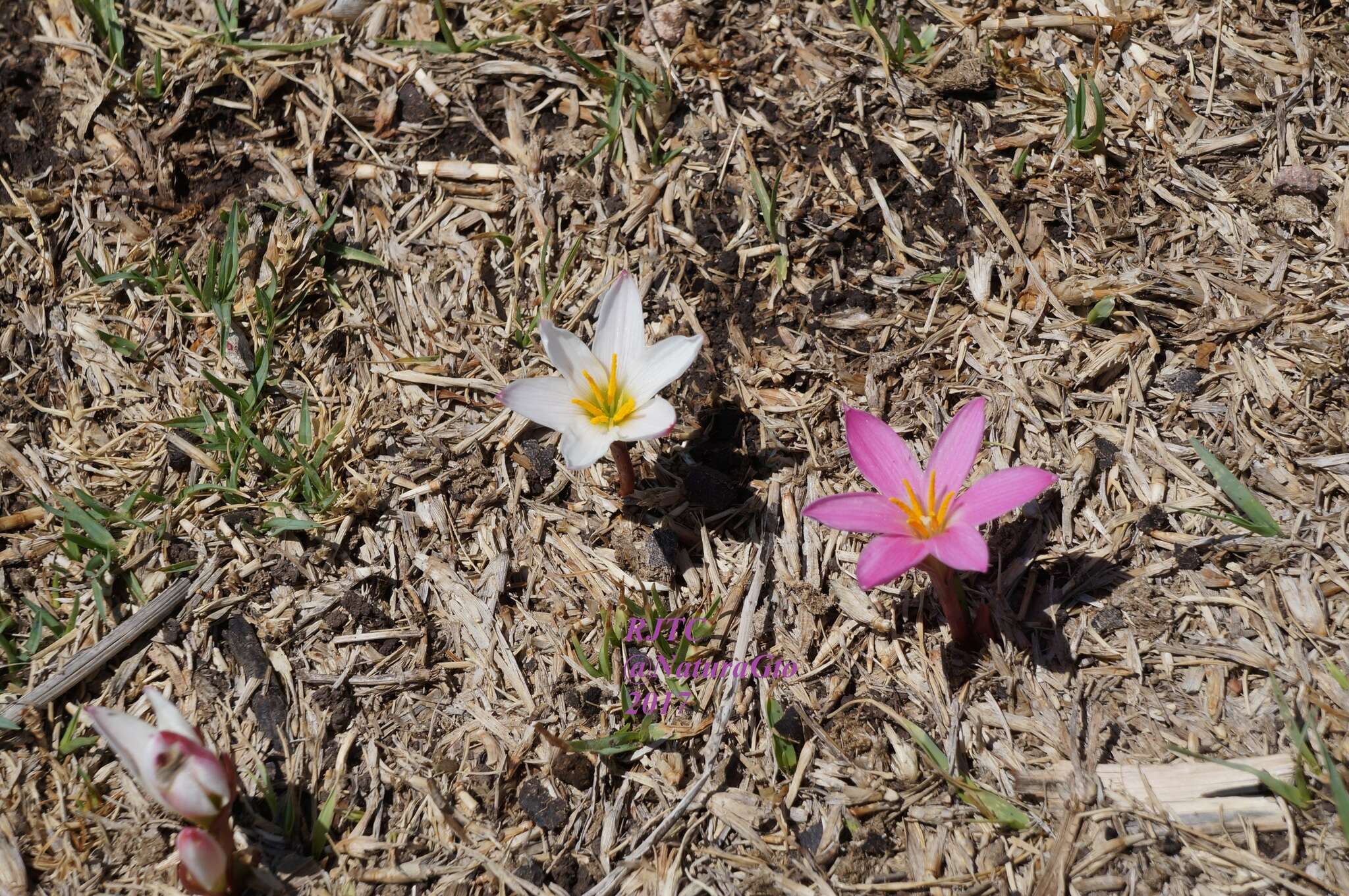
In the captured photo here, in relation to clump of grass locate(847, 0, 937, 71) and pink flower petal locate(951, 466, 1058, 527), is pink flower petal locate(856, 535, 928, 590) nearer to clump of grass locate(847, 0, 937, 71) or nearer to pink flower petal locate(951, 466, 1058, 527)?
pink flower petal locate(951, 466, 1058, 527)

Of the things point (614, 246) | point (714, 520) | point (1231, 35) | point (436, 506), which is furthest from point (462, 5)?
point (1231, 35)

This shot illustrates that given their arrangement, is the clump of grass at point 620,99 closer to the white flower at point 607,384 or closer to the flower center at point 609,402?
the white flower at point 607,384

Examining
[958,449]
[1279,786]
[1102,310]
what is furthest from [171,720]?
[1102,310]

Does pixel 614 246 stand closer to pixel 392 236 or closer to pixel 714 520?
pixel 392 236

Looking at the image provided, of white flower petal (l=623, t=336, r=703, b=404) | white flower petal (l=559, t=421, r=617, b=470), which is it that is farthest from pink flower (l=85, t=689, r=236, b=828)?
white flower petal (l=623, t=336, r=703, b=404)

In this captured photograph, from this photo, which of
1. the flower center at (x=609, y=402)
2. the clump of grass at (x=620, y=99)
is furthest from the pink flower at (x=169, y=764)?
the clump of grass at (x=620, y=99)

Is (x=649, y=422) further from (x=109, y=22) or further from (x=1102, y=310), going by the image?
(x=109, y=22)

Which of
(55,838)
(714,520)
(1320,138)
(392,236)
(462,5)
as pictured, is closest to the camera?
(55,838)
